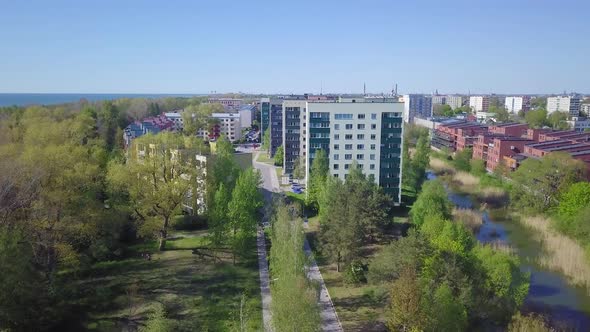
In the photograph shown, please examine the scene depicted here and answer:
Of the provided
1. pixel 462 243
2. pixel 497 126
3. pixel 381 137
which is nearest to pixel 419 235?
pixel 462 243

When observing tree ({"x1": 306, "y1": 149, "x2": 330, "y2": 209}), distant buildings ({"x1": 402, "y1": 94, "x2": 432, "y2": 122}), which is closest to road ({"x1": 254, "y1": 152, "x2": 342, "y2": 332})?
tree ({"x1": 306, "y1": 149, "x2": 330, "y2": 209})

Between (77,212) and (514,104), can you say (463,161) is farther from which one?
(514,104)

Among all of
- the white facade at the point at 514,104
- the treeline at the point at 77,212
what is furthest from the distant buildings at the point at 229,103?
the treeline at the point at 77,212

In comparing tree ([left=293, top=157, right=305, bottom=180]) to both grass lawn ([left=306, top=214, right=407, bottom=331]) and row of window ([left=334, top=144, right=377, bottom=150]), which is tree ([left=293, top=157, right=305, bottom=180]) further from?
grass lawn ([left=306, top=214, right=407, bottom=331])

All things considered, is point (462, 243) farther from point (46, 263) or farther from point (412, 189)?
point (412, 189)

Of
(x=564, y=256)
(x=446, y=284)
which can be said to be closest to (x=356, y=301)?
(x=446, y=284)

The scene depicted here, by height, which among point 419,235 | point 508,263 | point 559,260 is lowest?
point 559,260

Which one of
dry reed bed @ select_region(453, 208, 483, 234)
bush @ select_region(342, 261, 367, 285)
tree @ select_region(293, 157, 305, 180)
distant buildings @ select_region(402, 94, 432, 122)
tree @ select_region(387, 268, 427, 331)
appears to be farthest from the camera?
distant buildings @ select_region(402, 94, 432, 122)

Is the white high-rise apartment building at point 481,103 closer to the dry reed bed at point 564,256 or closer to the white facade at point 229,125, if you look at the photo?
the white facade at point 229,125
